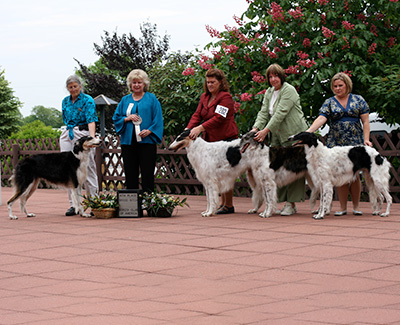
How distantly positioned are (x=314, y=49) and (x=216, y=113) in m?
3.10

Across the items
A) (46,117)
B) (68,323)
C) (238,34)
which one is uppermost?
(46,117)

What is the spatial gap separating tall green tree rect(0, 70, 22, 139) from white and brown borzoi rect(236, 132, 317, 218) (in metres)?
33.6

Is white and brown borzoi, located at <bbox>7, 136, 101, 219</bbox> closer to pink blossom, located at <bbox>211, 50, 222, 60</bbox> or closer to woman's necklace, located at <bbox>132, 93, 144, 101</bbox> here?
woman's necklace, located at <bbox>132, 93, 144, 101</bbox>

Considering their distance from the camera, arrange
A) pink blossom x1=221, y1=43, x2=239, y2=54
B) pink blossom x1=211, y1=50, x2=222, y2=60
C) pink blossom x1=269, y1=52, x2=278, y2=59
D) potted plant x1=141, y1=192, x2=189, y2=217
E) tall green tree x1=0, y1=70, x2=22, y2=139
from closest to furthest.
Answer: potted plant x1=141, y1=192, x2=189, y2=217, pink blossom x1=269, y1=52, x2=278, y2=59, pink blossom x1=221, y1=43, x2=239, y2=54, pink blossom x1=211, y1=50, x2=222, y2=60, tall green tree x1=0, y1=70, x2=22, y2=139

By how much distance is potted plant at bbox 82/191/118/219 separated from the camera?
9.84 m

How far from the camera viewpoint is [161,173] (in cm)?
1456

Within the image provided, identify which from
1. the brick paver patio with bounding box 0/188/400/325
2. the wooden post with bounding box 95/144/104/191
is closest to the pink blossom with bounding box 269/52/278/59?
the brick paver patio with bounding box 0/188/400/325

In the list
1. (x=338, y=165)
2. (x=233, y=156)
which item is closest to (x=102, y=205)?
(x=233, y=156)

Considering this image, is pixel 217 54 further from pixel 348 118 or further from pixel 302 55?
pixel 348 118

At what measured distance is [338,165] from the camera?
8930mm

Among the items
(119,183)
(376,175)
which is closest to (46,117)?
(119,183)

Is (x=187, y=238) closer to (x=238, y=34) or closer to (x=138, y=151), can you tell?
(x=138, y=151)

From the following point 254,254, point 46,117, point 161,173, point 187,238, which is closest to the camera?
point 254,254

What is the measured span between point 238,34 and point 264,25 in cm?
54
